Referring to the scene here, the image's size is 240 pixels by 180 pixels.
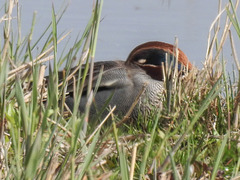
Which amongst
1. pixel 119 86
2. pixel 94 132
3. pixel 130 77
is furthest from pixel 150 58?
pixel 94 132

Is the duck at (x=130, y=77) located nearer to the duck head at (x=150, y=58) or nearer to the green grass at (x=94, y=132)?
the duck head at (x=150, y=58)

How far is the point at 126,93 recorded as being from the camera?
575 centimetres

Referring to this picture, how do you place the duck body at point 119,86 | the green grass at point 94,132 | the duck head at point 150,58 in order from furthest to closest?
the duck head at point 150,58 → the duck body at point 119,86 → the green grass at point 94,132

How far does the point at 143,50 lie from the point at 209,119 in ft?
8.36

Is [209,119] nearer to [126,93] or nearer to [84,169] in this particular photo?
[84,169]

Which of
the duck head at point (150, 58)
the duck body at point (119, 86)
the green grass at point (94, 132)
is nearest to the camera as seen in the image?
the green grass at point (94, 132)

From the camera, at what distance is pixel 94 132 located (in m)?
2.21

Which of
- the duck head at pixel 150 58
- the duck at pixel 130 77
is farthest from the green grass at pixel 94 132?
the duck head at pixel 150 58

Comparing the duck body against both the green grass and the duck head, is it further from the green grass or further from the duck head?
the green grass

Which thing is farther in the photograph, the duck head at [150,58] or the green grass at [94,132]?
the duck head at [150,58]

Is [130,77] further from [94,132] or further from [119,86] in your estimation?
[94,132]

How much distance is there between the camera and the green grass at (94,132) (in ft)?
6.37

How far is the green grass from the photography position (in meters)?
1.94

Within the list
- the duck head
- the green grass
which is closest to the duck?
the duck head
